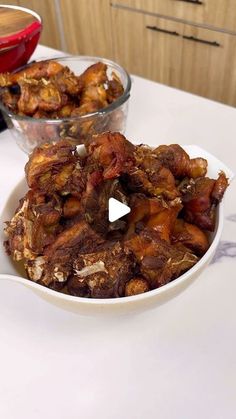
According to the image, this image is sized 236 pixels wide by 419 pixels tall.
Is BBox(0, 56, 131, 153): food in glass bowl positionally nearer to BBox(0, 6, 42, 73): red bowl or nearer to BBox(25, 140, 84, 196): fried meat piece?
BBox(0, 6, 42, 73): red bowl

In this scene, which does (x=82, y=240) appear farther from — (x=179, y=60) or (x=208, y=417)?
(x=179, y=60)

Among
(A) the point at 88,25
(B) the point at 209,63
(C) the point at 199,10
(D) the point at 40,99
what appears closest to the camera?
(D) the point at 40,99

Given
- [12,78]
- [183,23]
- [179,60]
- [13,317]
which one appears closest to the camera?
[13,317]

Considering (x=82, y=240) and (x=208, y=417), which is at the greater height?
(x=82, y=240)

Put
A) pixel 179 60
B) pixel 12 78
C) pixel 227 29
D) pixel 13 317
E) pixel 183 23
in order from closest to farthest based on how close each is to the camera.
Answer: pixel 13 317 < pixel 12 78 < pixel 227 29 < pixel 183 23 < pixel 179 60

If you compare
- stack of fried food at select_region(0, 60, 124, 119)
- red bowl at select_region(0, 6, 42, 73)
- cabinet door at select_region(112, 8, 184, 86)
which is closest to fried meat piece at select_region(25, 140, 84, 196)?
stack of fried food at select_region(0, 60, 124, 119)

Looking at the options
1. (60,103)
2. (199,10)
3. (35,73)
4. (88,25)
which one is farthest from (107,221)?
(88,25)

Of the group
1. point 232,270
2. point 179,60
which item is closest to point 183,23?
point 179,60

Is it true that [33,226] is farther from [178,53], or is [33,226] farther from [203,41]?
[178,53]
